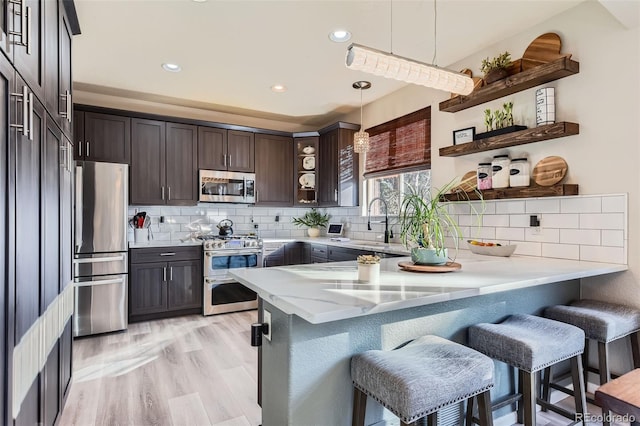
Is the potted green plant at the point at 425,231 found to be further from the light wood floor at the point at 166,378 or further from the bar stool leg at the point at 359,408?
the light wood floor at the point at 166,378

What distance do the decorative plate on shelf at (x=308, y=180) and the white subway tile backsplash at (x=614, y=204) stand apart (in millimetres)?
3387

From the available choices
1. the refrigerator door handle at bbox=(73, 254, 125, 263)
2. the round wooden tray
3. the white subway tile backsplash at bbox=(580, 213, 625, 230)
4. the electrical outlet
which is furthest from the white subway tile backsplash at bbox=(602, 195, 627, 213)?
the refrigerator door handle at bbox=(73, 254, 125, 263)

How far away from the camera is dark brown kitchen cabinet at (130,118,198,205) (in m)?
4.04

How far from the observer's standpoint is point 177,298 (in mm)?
4035

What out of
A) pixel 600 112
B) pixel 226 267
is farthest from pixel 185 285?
pixel 600 112

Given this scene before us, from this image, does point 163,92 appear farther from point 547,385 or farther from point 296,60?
point 547,385

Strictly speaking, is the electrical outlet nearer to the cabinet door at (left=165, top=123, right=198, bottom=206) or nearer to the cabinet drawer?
the cabinet drawer

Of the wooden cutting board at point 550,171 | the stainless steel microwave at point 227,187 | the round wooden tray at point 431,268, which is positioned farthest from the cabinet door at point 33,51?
the wooden cutting board at point 550,171

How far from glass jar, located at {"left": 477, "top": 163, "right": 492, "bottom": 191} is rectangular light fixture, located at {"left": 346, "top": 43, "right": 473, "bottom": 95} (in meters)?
1.05

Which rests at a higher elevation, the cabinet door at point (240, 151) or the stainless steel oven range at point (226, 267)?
the cabinet door at point (240, 151)

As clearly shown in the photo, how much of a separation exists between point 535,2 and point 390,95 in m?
→ 1.86

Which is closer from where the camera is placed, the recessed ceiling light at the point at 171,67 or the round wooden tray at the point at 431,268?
the round wooden tray at the point at 431,268

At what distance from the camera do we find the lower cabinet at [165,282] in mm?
3822

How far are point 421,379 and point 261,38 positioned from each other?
2.64 metres
